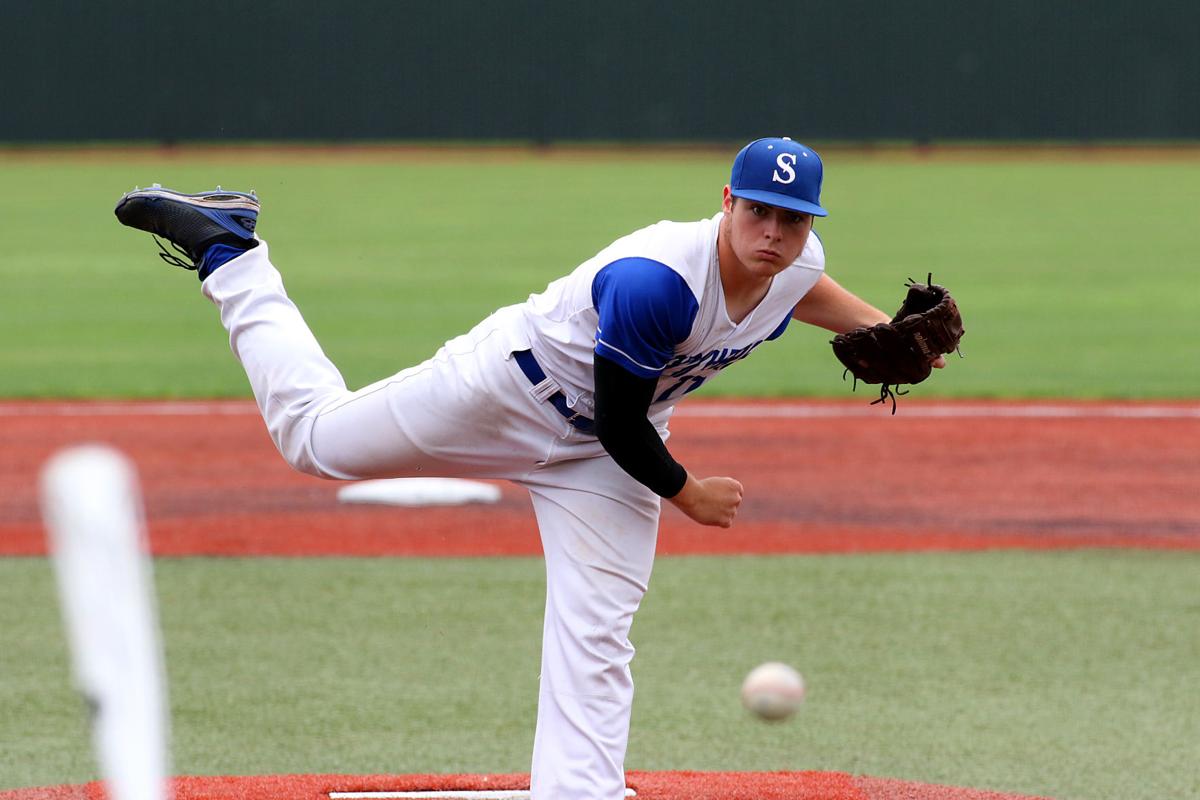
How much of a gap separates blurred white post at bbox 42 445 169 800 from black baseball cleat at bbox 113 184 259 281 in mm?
3189

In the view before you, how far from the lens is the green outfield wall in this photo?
2892cm

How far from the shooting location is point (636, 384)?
3.36 meters

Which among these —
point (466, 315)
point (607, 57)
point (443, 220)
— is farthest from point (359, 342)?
point (607, 57)

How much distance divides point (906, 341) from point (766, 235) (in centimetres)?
66

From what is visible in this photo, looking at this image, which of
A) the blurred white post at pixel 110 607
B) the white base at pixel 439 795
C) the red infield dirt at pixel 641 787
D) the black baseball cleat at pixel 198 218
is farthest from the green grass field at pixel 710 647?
the blurred white post at pixel 110 607

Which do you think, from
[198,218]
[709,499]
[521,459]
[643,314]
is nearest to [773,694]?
[709,499]

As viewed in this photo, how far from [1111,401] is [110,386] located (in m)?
6.29

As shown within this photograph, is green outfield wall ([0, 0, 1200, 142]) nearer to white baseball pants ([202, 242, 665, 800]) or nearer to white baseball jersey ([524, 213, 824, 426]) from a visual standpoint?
white baseball pants ([202, 242, 665, 800])

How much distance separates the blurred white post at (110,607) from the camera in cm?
104

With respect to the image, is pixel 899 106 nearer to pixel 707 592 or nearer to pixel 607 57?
pixel 607 57

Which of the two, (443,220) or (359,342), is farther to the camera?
(443,220)

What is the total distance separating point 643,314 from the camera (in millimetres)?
3322

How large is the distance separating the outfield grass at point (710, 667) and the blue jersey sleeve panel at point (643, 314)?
148 cm

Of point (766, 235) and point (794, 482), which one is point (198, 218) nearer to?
point (766, 235)
